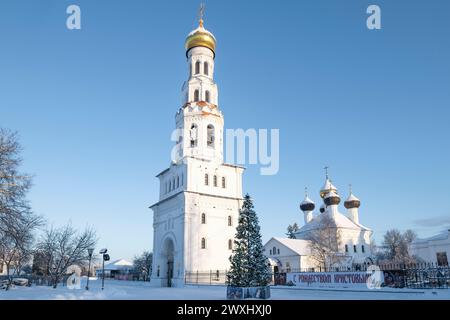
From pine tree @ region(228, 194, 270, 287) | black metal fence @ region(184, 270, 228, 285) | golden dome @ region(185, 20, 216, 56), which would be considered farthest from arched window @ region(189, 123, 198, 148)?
pine tree @ region(228, 194, 270, 287)

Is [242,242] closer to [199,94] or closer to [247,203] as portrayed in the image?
[247,203]

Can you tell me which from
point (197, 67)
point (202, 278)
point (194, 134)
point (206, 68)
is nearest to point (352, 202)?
point (194, 134)

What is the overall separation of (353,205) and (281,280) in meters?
36.8

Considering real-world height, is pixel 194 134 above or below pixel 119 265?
above

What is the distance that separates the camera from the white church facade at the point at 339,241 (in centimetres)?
4328

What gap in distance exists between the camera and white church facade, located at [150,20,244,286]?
3297 cm

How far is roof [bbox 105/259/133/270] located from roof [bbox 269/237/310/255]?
45.3 m

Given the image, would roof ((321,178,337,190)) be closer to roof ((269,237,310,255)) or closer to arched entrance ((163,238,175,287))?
roof ((269,237,310,255))

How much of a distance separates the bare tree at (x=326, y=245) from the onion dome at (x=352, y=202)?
11.3 m

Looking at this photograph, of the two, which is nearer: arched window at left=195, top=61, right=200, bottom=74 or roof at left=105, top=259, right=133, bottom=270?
arched window at left=195, top=61, right=200, bottom=74

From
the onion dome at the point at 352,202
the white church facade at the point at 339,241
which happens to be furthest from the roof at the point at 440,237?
the onion dome at the point at 352,202

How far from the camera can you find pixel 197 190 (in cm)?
3428

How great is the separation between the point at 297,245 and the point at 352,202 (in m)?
16.7

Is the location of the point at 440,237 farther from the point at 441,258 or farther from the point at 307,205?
the point at 307,205
